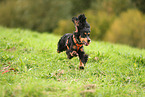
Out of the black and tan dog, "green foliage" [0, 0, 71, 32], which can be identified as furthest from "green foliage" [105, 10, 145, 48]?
the black and tan dog

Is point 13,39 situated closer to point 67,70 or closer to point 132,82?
point 67,70

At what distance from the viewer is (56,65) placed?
6.53 meters

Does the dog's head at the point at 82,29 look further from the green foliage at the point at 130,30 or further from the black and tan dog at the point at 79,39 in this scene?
the green foliage at the point at 130,30

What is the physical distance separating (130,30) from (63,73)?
57.6 feet

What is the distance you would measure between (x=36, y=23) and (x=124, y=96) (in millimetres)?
26645

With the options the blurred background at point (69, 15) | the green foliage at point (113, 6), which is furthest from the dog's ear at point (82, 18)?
the green foliage at point (113, 6)

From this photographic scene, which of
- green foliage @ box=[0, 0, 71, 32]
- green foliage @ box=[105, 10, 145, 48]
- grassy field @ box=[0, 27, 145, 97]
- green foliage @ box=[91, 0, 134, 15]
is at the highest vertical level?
green foliage @ box=[91, 0, 134, 15]

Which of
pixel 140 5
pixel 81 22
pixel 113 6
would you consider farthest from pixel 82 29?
pixel 113 6

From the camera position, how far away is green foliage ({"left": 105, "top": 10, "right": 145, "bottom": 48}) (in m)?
20.9

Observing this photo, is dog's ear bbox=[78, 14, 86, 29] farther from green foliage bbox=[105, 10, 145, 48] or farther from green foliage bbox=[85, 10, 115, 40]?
green foliage bbox=[85, 10, 115, 40]

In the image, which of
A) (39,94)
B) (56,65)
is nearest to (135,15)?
(56,65)

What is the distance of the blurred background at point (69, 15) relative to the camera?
22.5m

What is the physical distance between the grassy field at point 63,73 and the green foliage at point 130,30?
46.7 feet

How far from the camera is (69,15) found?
3077 centimetres
